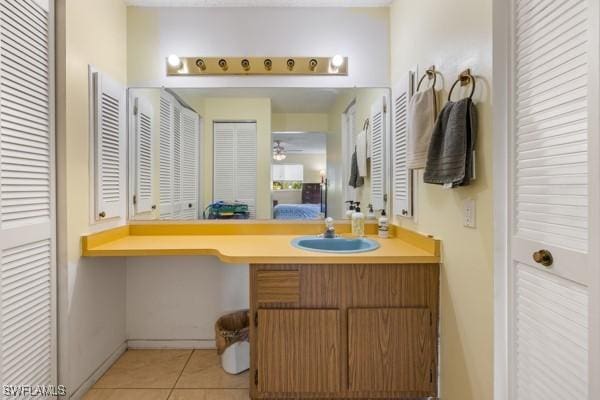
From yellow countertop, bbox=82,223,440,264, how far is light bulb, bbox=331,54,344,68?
3.69ft

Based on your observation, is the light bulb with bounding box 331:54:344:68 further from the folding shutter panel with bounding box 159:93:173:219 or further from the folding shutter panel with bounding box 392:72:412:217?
the folding shutter panel with bounding box 159:93:173:219

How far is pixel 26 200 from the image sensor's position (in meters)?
1.43

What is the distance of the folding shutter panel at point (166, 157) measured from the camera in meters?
2.28

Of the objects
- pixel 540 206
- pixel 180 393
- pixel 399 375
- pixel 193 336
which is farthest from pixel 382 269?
pixel 193 336

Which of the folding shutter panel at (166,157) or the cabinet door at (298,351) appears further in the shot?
the folding shutter panel at (166,157)

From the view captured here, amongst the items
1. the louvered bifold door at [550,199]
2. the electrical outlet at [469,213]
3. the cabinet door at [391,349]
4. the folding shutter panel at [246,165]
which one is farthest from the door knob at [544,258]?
the folding shutter panel at [246,165]

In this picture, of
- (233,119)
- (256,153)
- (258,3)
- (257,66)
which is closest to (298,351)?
(256,153)

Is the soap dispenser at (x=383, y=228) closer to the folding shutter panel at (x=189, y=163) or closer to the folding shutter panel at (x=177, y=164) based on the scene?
the folding shutter panel at (x=189, y=163)

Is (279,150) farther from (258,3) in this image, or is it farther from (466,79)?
(466,79)

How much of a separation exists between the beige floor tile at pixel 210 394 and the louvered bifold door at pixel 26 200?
62 cm

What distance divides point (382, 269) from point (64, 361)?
1.68 m

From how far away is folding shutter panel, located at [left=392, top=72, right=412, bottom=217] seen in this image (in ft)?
6.28

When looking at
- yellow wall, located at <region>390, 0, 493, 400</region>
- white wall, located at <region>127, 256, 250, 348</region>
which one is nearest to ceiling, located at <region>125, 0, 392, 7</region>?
yellow wall, located at <region>390, 0, 493, 400</region>

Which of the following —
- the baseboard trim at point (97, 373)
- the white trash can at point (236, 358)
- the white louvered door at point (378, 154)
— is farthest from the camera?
the white louvered door at point (378, 154)
